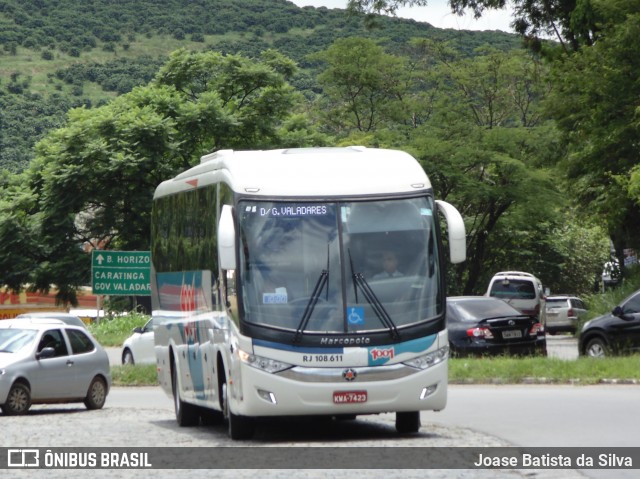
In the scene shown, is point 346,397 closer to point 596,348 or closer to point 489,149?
point 596,348

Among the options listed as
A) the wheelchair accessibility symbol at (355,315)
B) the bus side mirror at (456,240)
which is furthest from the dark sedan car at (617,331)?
the wheelchair accessibility symbol at (355,315)

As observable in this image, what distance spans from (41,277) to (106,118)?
742 cm

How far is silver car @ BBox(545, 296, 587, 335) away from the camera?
5797 centimetres

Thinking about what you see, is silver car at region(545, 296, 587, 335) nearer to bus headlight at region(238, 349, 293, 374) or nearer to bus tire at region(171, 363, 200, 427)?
bus tire at region(171, 363, 200, 427)

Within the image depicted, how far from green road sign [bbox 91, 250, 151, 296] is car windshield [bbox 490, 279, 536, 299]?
13895 millimetres

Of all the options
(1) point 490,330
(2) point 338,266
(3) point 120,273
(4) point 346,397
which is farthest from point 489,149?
(4) point 346,397

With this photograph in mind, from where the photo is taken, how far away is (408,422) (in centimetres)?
1556

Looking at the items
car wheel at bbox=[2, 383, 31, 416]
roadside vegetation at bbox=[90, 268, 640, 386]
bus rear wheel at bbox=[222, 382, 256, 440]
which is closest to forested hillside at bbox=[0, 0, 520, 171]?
roadside vegetation at bbox=[90, 268, 640, 386]

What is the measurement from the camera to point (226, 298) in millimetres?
15328

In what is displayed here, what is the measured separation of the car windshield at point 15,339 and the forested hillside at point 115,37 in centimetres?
10521

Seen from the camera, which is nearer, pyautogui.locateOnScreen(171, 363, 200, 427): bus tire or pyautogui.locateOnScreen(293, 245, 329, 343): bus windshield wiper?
pyautogui.locateOnScreen(293, 245, 329, 343): bus windshield wiper

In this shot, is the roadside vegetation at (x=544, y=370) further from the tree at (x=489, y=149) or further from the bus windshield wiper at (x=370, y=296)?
the tree at (x=489, y=149)

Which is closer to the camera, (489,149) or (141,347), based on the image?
(141,347)

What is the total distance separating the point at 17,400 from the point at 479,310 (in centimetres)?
994
